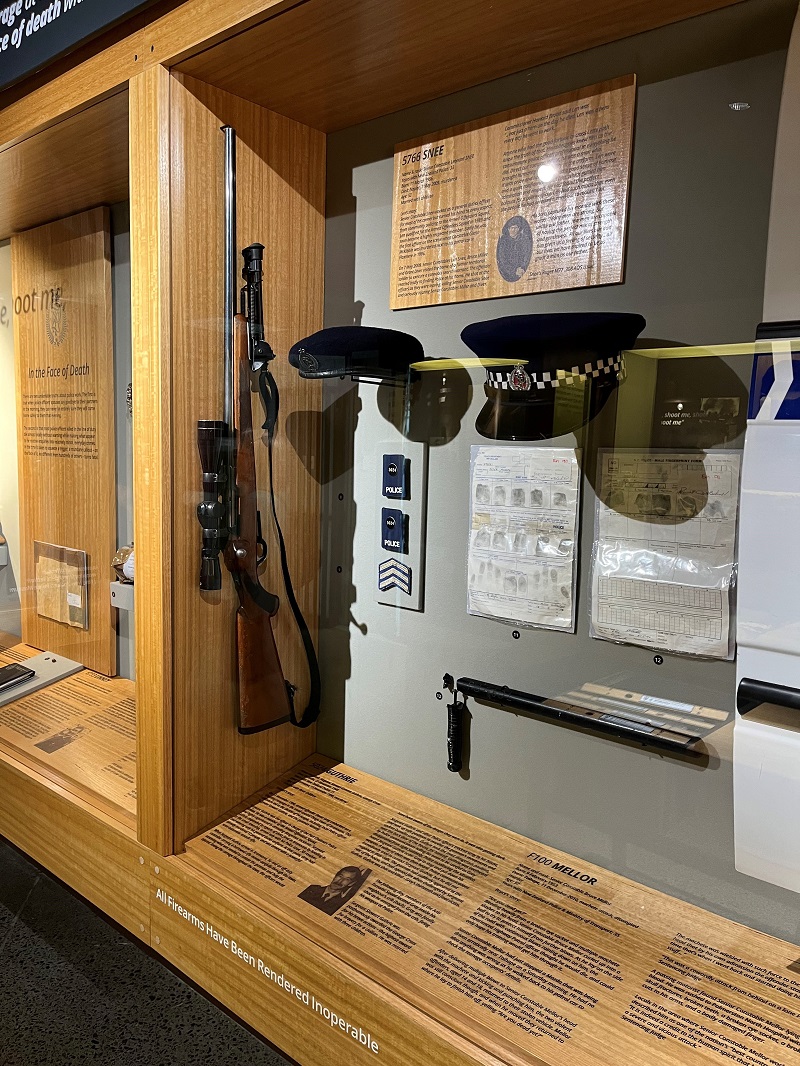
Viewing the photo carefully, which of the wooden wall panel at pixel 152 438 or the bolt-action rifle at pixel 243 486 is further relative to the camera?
the bolt-action rifle at pixel 243 486

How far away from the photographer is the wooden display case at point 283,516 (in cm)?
123

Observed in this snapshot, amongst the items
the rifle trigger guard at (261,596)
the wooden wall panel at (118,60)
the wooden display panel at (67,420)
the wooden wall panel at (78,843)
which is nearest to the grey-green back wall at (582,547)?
the rifle trigger guard at (261,596)

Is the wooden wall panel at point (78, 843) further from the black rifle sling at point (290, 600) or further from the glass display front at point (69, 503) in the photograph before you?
the black rifle sling at point (290, 600)

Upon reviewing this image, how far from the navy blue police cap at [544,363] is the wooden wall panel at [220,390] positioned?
1.47 ft

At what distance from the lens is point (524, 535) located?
1486mm

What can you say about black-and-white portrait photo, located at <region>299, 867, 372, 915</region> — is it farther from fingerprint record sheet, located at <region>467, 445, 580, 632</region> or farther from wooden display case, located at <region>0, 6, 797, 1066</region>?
fingerprint record sheet, located at <region>467, 445, 580, 632</region>

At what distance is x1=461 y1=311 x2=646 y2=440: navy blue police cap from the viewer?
51.0 inches

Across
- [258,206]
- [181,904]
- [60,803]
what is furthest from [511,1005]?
[258,206]

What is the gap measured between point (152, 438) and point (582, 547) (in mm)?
879

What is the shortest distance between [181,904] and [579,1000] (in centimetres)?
84

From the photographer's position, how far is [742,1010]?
1110mm

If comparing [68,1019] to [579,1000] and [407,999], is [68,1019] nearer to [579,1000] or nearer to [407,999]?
[407,999]

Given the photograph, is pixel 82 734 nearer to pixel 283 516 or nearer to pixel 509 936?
pixel 283 516

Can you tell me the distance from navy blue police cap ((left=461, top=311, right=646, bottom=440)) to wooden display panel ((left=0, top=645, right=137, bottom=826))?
108cm
